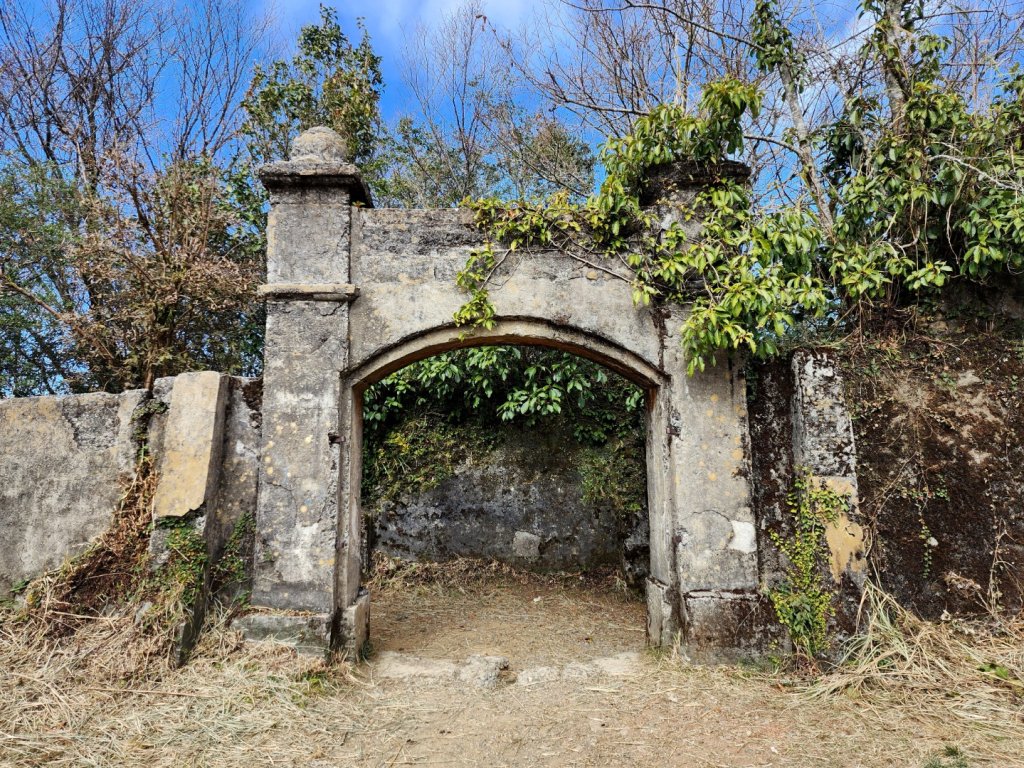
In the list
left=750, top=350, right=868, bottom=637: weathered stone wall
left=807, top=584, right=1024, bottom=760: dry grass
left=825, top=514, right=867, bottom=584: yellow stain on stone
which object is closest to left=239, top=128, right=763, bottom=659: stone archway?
left=750, top=350, right=868, bottom=637: weathered stone wall

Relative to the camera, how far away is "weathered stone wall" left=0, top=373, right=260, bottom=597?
13.1 ft

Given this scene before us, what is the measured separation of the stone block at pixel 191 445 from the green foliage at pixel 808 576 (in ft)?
11.7

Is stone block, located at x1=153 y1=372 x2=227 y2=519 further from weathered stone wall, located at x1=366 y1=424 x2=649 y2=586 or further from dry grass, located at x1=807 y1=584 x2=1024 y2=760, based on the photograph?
dry grass, located at x1=807 y1=584 x2=1024 y2=760

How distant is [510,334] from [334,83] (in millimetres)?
6150

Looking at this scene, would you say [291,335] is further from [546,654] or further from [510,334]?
[546,654]

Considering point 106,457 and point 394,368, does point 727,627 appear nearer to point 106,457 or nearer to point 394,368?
point 394,368

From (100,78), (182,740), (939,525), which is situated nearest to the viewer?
(182,740)

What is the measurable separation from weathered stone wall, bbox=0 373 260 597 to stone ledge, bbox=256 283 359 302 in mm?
645

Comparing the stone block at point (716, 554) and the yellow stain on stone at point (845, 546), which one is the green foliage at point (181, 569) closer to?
the stone block at point (716, 554)

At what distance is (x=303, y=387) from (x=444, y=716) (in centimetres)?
210

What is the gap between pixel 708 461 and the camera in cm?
411

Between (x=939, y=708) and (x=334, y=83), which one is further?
(x=334, y=83)

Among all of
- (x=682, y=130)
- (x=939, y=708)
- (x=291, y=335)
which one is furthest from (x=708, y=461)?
(x=291, y=335)

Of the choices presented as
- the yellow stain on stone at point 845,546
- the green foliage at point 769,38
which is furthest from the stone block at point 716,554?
the green foliage at point 769,38
